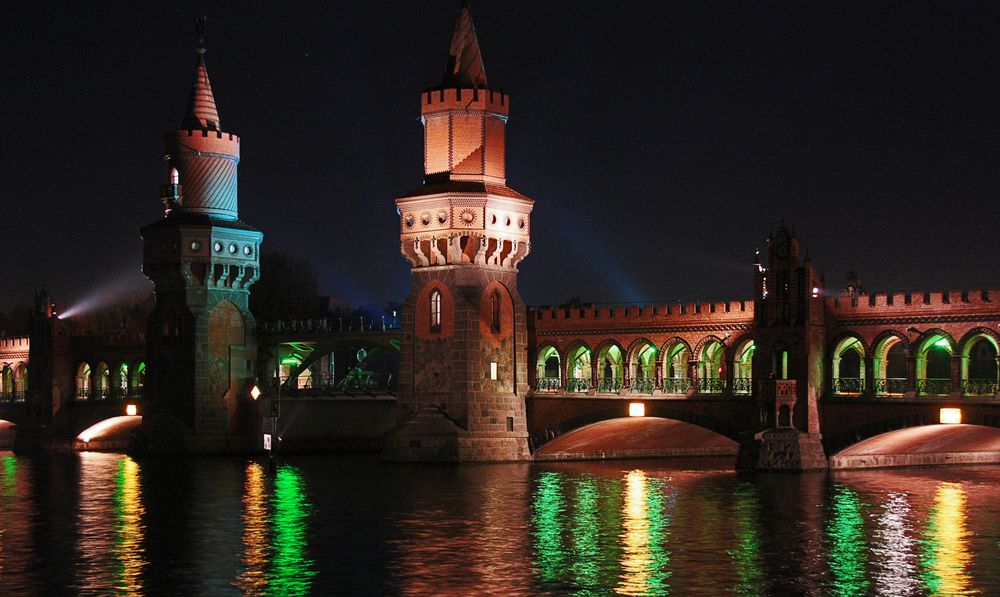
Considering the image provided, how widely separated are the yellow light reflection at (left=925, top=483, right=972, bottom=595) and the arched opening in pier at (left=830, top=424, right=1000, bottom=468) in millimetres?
6652

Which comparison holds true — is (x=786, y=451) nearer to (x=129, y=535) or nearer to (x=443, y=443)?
(x=443, y=443)

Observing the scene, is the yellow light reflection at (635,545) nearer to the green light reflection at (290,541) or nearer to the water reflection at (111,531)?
the green light reflection at (290,541)

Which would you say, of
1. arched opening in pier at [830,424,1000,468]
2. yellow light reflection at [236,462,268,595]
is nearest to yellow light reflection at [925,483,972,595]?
arched opening in pier at [830,424,1000,468]

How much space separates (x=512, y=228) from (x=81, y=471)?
19.1m

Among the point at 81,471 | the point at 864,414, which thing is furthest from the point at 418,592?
the point at 81,471

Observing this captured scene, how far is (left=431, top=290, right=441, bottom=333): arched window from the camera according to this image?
58406mm

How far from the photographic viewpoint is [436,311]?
58531mm

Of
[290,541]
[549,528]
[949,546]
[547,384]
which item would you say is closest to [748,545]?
[949,546]

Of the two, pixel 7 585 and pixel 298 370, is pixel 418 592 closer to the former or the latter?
pixel 7 585

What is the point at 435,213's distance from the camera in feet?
189

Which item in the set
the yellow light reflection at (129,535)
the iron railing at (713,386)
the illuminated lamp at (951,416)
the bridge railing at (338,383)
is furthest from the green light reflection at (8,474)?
the illuminated lamp at (951,416)

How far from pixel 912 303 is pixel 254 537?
82.5 ft

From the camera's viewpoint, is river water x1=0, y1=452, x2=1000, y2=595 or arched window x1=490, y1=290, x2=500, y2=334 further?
arched window x1=490, y1=290, x2=500, y2=334

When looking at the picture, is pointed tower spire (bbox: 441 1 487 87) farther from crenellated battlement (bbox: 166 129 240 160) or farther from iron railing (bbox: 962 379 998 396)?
iron railing (bbox: 962 379 998 396)
